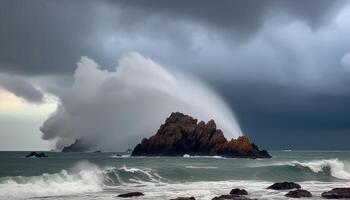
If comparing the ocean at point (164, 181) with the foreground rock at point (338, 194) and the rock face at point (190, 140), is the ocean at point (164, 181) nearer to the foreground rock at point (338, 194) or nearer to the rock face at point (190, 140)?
the foreground rock at point (338, 194)

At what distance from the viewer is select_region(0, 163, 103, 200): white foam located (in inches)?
1358

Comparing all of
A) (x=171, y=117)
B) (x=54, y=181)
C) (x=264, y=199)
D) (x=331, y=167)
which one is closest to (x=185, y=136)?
(x=171, y=117)

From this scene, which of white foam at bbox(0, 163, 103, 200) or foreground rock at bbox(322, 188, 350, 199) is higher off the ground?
white foam at bbox(0, 163, 103, 200)

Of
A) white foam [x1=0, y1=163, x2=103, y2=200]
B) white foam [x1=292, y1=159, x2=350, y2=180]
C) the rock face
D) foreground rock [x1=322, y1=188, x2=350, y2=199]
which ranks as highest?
the rock face

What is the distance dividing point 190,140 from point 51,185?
258ft

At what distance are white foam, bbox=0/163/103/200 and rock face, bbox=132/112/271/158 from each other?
7033 centimetres

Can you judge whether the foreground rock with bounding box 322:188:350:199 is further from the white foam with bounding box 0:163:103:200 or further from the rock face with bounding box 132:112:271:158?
the rock face with bounding box 132:112:271:158

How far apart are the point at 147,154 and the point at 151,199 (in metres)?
86.1

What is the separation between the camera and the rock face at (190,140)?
111625 millimetres

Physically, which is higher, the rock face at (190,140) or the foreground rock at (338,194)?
the rock face at (190,140)

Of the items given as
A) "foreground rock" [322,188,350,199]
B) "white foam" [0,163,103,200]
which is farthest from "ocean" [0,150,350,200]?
"foreground rock" [322,188,350,199]

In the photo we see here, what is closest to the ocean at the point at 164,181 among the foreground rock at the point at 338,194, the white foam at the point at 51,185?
the white foam at the point at 51,185

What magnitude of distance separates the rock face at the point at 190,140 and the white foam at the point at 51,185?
70.3 meters

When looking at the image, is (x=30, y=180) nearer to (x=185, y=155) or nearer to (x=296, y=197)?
(x=296, y=197)
